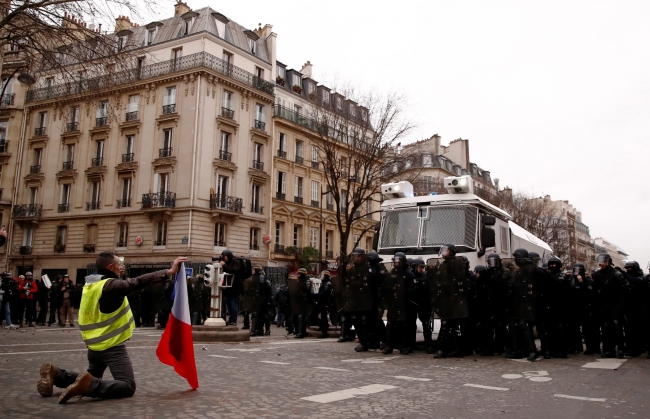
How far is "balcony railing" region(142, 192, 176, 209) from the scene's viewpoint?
35.3 metres

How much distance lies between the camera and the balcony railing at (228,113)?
37.4 m

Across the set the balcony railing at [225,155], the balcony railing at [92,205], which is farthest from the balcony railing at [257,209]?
the balcony railing at [92,205]

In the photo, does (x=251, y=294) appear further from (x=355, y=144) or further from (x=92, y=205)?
(x=92, y=205)

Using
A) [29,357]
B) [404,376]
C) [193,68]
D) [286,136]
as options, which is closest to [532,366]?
[404,376]

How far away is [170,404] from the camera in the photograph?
5504mm

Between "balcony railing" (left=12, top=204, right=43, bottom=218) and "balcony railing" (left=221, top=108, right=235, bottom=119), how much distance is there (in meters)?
15.8

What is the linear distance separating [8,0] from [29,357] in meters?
9.05

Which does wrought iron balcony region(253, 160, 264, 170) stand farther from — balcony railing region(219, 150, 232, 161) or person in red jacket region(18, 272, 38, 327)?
person in red jacket region(18, 272, 38, 327)

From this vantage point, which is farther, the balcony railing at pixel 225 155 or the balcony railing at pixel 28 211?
the balcony railing at pixel 28 211

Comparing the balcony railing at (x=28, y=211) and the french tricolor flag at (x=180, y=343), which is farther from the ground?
the balcony railing at (x=28, y=211)

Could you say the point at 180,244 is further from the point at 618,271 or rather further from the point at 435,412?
the point at 435,412

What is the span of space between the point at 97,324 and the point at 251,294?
9.55 metres

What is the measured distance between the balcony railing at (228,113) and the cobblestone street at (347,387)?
28256mm

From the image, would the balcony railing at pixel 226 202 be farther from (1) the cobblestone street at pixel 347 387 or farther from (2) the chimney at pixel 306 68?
(1) the cobblestone street at pixel 347 387
